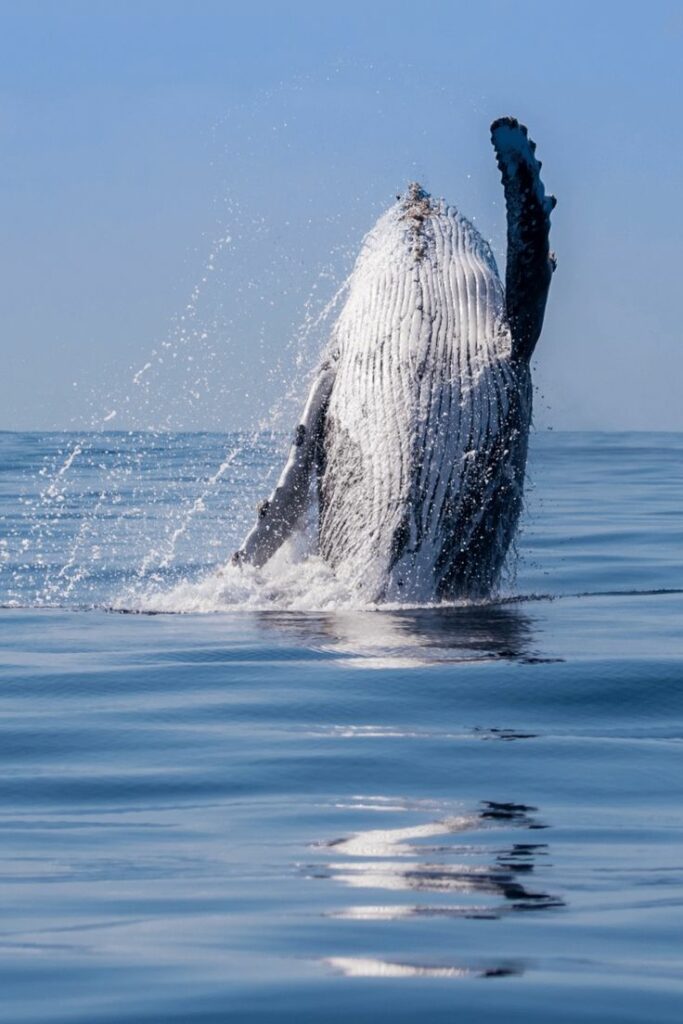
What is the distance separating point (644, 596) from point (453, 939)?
37.2ft

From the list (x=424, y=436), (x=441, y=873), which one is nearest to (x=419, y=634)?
(x=424, y=436)

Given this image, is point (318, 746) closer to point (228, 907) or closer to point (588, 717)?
point (588, 717)

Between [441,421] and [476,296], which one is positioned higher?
[476,296]

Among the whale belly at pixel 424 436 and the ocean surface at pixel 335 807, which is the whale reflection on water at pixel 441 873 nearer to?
the ocean surface at pixel 335 807

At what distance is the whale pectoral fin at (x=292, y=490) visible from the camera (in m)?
15.6

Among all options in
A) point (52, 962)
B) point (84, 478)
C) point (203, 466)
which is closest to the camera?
point (52, 962)

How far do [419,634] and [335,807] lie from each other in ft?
16.7

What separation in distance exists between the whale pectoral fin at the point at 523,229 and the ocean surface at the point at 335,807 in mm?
1789

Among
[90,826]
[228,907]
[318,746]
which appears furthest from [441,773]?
[228,907]

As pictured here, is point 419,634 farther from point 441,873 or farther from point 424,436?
point 441,873

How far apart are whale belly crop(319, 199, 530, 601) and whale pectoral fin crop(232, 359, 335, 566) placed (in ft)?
0.45

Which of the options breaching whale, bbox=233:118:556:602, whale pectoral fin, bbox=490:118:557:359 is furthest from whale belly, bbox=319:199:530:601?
whale pectoral fin, bbox=490:118:557:359

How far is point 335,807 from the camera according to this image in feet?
25.3

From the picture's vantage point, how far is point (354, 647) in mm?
12117
